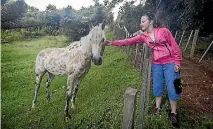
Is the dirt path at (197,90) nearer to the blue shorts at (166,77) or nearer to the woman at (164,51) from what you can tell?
the blue shorts at (166,77)

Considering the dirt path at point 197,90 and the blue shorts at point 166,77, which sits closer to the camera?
the blue shorts at point 166,77

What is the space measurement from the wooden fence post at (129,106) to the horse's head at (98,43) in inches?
85.1

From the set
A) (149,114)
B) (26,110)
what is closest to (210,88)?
(149,114)

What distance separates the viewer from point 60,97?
862 cm

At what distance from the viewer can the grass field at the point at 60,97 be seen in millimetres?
6536

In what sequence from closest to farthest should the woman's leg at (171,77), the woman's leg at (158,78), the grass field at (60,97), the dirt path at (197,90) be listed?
the woman's leg at (171,77)
the woman's leg at (158,78)
the grass field at (60,97)
the dirt path at (197,90)

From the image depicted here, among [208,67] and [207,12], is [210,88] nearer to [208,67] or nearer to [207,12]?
[208,67]

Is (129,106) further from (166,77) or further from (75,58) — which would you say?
(75,58)

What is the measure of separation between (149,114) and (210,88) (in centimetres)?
407

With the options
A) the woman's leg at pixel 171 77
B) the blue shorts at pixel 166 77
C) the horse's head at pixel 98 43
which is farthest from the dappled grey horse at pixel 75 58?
the woman's leg at pixel 171 77

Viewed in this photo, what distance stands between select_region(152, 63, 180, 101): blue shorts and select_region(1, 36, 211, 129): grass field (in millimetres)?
477

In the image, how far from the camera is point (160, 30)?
215 inches

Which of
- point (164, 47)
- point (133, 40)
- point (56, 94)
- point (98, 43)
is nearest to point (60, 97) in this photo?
point (56, 94)

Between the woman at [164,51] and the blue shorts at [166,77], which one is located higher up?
the woman at [164,51]
